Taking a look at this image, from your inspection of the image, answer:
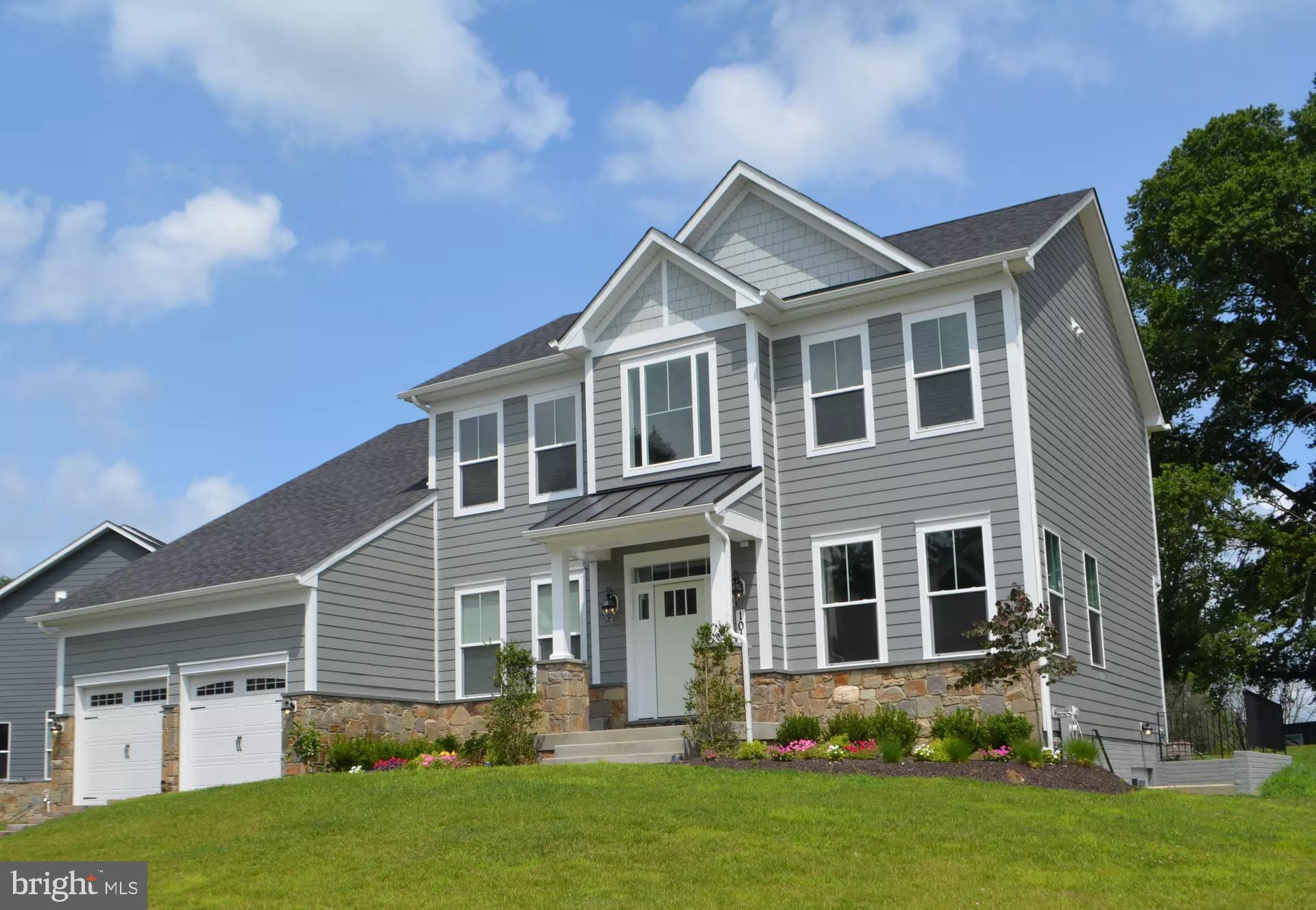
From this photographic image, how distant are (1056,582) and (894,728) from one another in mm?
3165

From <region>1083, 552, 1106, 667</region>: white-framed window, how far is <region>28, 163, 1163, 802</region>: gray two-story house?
0.11m

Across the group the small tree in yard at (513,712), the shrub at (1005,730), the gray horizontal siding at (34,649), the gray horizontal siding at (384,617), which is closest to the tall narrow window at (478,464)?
the gray horizontal siding at (384,617)

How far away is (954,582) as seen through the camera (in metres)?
16.9

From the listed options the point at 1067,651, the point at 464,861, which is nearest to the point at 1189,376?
the point at 1067,651

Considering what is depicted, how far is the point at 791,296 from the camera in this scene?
19.0 metres

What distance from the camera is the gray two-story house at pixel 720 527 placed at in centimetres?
1714

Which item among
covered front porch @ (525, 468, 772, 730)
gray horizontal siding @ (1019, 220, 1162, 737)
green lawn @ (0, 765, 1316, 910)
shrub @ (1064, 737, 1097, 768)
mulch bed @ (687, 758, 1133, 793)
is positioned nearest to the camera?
green lawn @ (0, 765, 1316, 910)

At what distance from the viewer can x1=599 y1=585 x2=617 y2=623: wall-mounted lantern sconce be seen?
1911 centimetres

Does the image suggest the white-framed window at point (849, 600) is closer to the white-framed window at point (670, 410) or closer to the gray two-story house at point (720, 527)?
the gray two-story house at point (720, 527)

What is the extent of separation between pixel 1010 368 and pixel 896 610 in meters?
3.47

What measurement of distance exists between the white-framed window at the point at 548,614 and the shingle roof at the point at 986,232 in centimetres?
707

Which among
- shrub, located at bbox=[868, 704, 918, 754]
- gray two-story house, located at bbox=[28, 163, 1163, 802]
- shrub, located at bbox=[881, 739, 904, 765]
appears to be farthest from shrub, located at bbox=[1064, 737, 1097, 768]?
shrub, located at bbox=[881, 739, 904, 765]

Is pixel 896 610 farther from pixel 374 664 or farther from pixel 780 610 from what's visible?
pixel 374 664

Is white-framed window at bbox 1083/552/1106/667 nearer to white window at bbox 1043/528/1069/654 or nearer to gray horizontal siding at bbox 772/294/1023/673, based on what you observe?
white window at bbox 1043/528/1069/654
